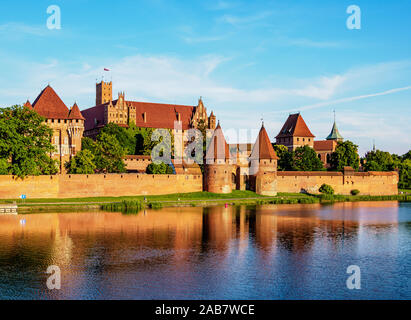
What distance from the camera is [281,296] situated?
55.2 ft

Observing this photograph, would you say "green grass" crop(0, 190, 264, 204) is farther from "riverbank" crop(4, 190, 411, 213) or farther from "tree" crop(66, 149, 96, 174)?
"tree" crop(66, 149, 96, 174)

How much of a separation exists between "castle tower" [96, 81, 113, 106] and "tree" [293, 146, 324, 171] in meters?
58.9

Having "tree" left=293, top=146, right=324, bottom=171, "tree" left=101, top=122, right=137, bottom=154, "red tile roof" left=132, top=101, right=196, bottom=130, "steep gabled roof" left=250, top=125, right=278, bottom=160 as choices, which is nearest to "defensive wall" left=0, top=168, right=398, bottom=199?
"steep gabled roof" left=250, top=125, right=278, bottom=160

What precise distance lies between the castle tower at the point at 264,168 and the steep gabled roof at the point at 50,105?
23607mm

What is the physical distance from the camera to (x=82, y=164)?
49.3m

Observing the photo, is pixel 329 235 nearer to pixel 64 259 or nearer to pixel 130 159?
pixel 64 259

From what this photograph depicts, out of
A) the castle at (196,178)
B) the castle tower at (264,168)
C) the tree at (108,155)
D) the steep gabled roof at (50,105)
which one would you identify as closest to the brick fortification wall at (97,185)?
the castle at (196,178)

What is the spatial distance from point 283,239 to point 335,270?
7325 mm

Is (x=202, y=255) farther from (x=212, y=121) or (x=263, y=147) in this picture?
(x=212, y=121)

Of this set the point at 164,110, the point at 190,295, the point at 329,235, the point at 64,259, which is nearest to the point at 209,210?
the point at 329,235

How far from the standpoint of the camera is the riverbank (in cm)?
4138

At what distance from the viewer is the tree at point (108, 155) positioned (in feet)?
172

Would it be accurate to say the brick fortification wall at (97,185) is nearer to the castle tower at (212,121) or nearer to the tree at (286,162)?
the tree at (286,162)

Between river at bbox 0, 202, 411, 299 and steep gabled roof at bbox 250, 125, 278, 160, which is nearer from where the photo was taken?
river at bbox 0, 202, 411, 299
